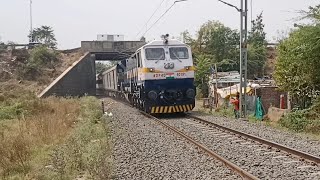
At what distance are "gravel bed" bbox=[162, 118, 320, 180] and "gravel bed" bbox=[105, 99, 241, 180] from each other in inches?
20.8

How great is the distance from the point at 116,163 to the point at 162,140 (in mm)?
3509

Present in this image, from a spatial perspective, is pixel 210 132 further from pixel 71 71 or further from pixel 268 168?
pixel 71 71

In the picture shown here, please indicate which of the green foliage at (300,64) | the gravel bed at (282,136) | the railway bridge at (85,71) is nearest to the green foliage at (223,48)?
the railway bridge at (85,71)

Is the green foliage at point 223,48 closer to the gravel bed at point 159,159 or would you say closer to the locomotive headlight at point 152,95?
the locomotive headlight at point 152,95

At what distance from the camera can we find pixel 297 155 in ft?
31.8

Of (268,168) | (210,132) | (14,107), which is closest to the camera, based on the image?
(268,168)

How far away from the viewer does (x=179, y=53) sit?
21547 mm

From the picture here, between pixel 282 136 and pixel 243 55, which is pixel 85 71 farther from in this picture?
pixel 282 136

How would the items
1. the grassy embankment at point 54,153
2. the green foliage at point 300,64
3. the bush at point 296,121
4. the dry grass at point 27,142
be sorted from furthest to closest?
the green foliage at point 300,64 → the bush at point 296,121 → the dry grass at point 27,142 → the grassy embankment at point 54,153

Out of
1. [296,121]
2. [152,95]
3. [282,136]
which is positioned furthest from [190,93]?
[282,136]

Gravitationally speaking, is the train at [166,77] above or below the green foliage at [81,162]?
above

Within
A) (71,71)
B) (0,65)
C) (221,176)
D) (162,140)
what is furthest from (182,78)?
(0,65)

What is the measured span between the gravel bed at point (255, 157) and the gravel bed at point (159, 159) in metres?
0.53

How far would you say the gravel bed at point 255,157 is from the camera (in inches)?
316
